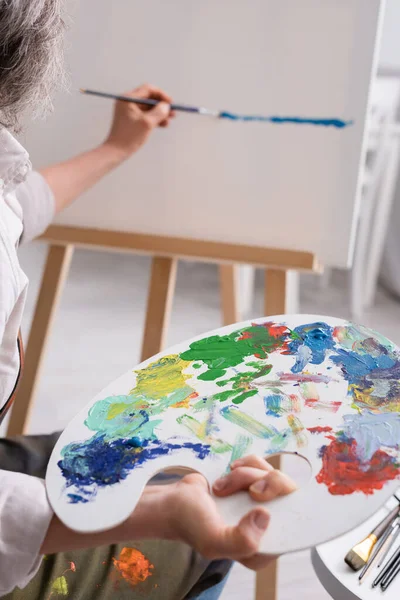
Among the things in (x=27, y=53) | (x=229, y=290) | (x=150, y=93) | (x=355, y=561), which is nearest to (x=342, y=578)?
(x=355, y=561)

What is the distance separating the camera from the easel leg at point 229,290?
1.45 metres

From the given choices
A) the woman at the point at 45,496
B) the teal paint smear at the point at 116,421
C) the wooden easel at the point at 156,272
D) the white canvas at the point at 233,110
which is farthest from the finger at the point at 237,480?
the white canvas at the point at 233,110

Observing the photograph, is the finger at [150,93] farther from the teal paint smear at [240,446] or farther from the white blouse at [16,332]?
the teal paint smear at [240,446]

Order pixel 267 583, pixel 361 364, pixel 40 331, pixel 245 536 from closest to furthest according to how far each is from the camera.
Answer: pixel 245 536 < pixel 361 364 < pixel 267 583 < pixel 40 331

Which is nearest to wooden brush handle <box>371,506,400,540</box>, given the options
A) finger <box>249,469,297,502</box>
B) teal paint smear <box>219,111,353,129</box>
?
finger <box>249,469,297,502</box>

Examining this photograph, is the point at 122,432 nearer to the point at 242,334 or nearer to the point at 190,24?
the point at 242,334

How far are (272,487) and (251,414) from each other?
0.13 m

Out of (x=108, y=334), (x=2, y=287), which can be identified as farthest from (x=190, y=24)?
(x=108, y=334)

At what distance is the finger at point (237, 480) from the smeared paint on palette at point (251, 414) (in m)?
0.02

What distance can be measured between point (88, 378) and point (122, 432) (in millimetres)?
1705

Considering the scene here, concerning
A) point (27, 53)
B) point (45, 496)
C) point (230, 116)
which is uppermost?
point (27, 53)

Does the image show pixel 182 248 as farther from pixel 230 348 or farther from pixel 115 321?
pixel 115 321

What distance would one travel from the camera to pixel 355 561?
0.97m

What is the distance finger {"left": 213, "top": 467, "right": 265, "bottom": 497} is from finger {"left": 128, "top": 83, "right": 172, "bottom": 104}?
82 cm
